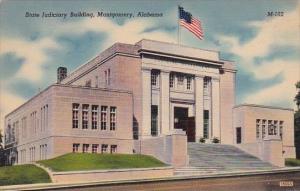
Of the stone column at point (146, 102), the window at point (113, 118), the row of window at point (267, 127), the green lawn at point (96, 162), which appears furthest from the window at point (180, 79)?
the green lawn at point (96, 162)

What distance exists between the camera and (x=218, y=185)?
70.5 feet

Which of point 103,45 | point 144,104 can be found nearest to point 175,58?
point 144,104

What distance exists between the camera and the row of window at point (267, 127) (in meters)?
36.5

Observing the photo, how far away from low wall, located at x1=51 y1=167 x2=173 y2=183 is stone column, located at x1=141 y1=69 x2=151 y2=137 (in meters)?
7.93

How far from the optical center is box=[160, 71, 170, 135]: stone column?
113ft

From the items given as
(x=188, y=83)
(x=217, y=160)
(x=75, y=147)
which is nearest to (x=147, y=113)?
(x=188, y=83)

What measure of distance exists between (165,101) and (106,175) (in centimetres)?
1180

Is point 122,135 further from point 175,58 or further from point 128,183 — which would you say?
point 128,183

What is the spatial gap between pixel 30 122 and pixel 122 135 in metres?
Answer: 6.78

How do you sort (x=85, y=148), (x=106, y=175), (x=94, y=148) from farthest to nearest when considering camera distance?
1. (x=94, y=148)
2. (x=85, y=148)
3. (x=106, y=175)

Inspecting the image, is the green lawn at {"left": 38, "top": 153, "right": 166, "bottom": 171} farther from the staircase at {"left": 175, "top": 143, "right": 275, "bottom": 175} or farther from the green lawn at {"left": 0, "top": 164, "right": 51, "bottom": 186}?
the staircase at {"left": 175, "top": 143, "right": 275, "bottom": 175}

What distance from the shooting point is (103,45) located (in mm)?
26297

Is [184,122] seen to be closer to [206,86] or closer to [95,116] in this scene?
[206,86]

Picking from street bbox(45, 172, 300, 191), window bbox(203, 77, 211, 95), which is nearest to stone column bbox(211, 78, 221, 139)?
window bbox(203, 77, 211, 95)
